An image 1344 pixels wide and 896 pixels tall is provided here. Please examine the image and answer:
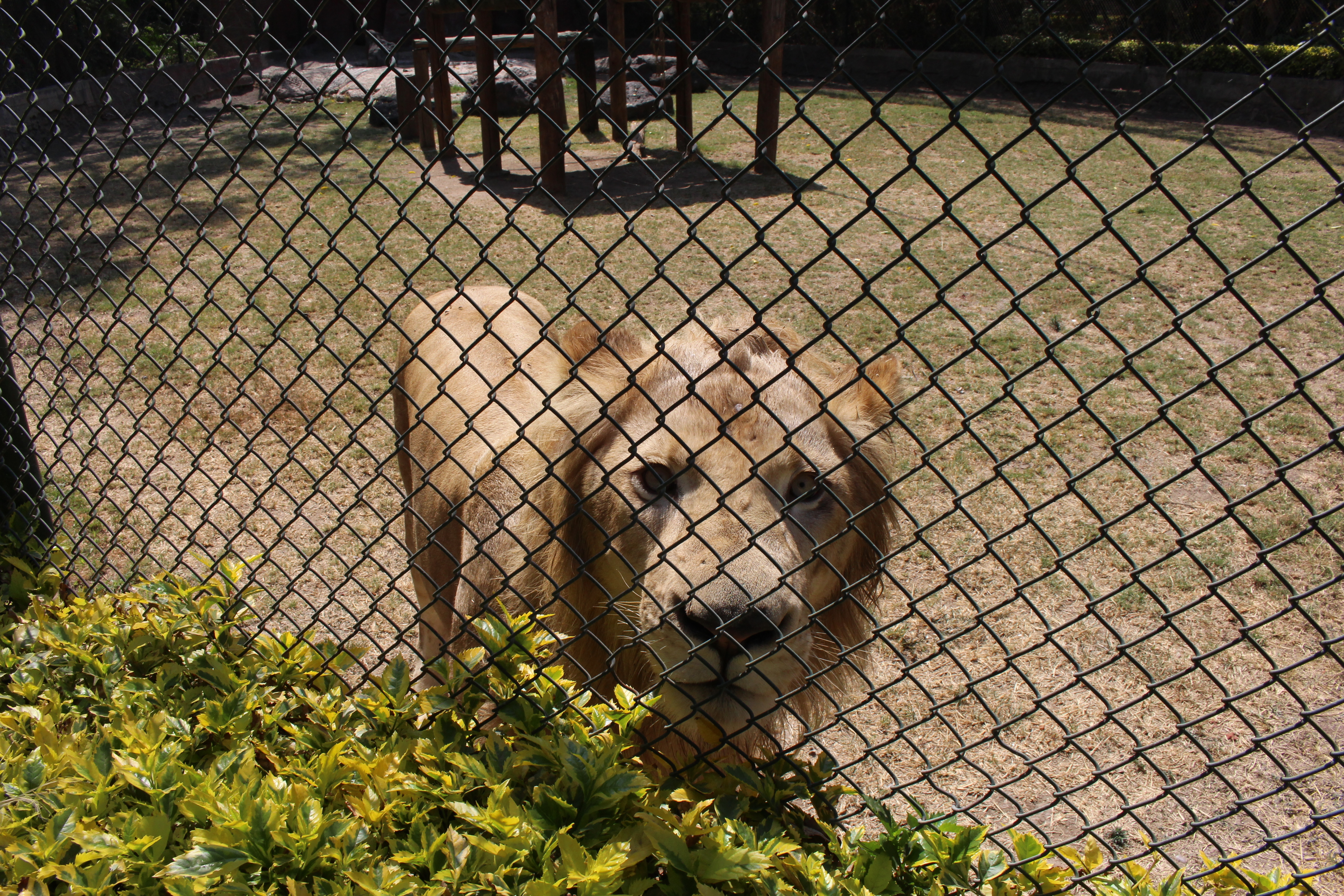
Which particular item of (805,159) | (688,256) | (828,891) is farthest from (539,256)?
(805,159)

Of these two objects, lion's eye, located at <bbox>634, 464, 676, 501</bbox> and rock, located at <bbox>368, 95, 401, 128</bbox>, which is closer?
lion's eye, located at <bbox>634, 464, 676, 501</bbox>

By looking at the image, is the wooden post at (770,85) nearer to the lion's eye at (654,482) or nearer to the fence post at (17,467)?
the fence post at (17,467)

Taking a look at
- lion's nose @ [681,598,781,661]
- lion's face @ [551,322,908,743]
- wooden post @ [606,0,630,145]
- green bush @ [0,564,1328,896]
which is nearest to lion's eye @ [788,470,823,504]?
lion's face @ [551,322,908,743]

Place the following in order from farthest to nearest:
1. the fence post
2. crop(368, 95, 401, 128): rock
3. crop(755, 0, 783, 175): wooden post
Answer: crop(368, 95, 401, 128): rock < crop(755, 0, 783, 175): wooden post < the fence post

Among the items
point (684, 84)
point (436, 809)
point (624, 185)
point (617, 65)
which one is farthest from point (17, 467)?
point (684, 84)

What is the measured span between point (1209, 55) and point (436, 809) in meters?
18.8

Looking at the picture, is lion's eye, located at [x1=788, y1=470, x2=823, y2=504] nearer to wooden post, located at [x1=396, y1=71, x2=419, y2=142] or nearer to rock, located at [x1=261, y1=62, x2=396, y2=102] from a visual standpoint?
wooden post, located at [x1=396, y1=71, x2=419, y2=142]

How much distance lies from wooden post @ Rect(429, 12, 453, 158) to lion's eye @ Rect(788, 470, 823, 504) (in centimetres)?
136

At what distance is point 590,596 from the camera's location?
10.1 feet

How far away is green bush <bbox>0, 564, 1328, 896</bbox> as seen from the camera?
1.96m

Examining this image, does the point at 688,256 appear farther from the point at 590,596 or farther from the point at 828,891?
the point at 828,891

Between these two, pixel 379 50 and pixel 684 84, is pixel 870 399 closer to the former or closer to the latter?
pixel 379 50

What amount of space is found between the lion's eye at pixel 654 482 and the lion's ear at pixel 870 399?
1.91 feet

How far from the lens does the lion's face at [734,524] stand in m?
2.15
